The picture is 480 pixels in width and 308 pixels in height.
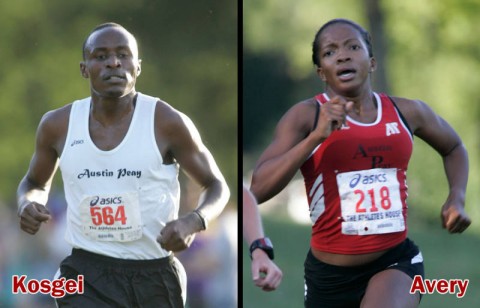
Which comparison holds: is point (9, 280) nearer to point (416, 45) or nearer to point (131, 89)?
point (131, 89)

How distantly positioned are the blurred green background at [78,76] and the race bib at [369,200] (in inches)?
131

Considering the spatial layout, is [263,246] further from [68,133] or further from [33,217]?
[68,133]

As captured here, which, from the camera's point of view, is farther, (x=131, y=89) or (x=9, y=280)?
(x=9, y=280)

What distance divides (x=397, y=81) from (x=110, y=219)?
38.7 feet

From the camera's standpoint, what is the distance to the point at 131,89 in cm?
617

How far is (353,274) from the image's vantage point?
18.9ft

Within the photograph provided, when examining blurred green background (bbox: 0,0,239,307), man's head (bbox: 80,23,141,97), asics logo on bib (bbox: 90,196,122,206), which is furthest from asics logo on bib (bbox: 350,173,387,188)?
blurred green background (bbox: 0,0,239,307)

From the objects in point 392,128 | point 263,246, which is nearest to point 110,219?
point 263,246

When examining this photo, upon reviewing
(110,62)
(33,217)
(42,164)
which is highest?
(110,62)

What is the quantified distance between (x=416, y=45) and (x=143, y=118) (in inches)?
461

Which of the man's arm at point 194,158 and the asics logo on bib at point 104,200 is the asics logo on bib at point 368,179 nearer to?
the man's arm at point 194,158

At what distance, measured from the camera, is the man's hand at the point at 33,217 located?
566 cm

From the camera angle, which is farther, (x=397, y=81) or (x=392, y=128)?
(x=397, y=81)

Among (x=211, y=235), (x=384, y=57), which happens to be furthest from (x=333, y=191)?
(x=384, y=57)
